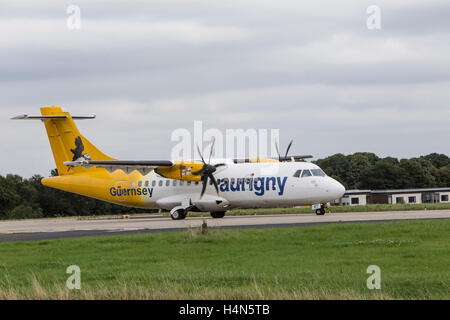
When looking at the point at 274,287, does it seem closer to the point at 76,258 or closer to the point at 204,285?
the point at 204,285

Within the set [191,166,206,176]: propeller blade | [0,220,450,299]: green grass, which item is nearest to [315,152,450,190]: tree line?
[191,166,206,176]: propeller blade

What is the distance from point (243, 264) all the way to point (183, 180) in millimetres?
27228

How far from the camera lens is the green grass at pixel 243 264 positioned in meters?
13.3

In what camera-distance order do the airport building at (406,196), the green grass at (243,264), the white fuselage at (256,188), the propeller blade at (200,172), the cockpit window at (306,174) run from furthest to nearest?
the airport building at (406,196)
the propeller blade at (200,172)
the cockpit window at (306,174)
the white fuselage at (256,188)
the green grass at (243,264)

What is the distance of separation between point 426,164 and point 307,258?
117m

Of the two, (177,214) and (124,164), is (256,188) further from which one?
(124,164)

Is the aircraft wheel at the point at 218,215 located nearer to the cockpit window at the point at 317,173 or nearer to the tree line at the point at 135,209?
the cockpit window at the point at 317,173

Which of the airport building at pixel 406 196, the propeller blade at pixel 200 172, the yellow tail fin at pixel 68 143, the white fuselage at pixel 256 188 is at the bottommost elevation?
the airport building at pixel 406 196

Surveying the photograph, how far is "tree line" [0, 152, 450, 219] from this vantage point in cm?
9838

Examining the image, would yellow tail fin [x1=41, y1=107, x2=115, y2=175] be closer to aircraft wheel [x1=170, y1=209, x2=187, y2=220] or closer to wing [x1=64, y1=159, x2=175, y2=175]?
wing [x1=64, y1=159, x2=175, y2=175]

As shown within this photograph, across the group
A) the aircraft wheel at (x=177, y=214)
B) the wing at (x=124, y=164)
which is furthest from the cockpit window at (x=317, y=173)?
the wing at (x=124, y=164)

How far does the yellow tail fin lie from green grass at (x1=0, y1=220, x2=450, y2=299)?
22.9m

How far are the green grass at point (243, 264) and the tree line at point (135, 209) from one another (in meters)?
69.0

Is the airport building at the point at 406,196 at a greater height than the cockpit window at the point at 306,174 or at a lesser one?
lesser
